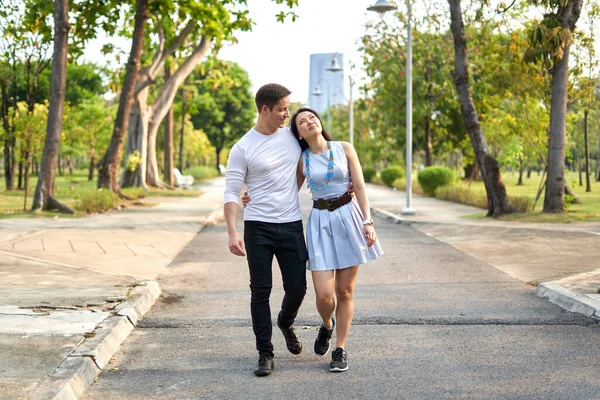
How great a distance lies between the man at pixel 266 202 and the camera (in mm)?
5559

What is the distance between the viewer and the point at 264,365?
5527 mm

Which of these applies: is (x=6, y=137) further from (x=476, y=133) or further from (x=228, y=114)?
(x=228, y=114)

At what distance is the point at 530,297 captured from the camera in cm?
870

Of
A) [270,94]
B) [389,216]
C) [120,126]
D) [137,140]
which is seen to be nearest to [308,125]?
[270,94]

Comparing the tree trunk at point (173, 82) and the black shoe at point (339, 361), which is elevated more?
the tree trunk at point (173, 82)

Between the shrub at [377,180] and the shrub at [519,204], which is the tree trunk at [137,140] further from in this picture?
the shrub at [377,180]

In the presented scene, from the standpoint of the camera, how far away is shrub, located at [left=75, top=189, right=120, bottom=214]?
67.2ft

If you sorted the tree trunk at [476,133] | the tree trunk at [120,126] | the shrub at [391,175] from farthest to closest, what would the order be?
the shrub at [391,175], the tree trunk at [120,126], the tree trunk at [476,133]

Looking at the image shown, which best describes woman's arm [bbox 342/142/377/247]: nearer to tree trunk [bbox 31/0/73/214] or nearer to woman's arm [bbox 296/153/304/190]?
woman's arm [bbox 296/153/304/190]

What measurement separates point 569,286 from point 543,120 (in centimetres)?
1591

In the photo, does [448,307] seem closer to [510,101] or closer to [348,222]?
[348,222]

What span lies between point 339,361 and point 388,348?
0.80 meters

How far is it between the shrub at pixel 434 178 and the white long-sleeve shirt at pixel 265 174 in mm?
27195

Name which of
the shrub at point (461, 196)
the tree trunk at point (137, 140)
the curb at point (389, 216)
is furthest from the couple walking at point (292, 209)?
the tree trunk at point (137, 140)
